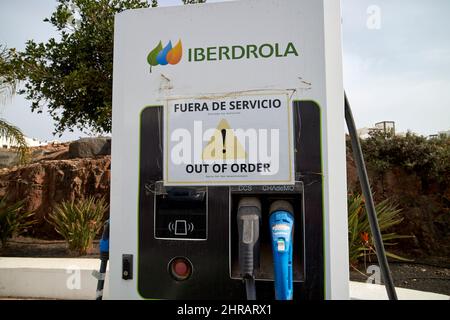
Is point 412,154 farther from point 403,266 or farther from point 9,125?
point 9,125

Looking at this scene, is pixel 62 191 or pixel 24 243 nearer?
pixel 24 243

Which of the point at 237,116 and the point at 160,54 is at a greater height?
the point at 160,54

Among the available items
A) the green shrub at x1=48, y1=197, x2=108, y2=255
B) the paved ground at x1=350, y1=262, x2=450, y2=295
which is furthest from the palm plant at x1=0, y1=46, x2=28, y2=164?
the paved ground at x1=350, y1=262, x2=450, y2=295

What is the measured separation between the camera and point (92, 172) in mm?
10336

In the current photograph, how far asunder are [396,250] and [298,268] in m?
7.39

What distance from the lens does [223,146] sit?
1986 mm

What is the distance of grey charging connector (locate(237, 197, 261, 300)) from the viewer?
189 cm

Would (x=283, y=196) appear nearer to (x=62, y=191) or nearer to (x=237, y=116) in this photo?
(x=237, y=116)

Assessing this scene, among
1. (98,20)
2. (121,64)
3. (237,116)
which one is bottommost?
(237,116)

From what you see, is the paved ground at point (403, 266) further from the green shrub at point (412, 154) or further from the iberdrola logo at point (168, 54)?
the iberdrola logo at point (168, 54)

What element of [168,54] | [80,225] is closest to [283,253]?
[168,54]

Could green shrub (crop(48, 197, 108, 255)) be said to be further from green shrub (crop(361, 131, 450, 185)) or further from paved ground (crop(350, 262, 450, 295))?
green shrub (crop(361, 131, 450, 185))

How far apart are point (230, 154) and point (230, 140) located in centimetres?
7
